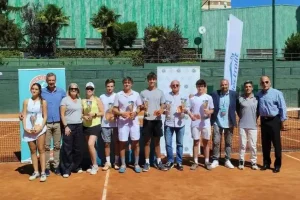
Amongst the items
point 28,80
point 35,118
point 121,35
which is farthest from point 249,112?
point 121,35

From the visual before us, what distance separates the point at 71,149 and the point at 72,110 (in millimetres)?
766

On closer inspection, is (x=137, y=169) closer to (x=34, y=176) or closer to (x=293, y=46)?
(x=34, y=176)

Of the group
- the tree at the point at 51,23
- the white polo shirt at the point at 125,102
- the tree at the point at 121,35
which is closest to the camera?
the white polo shirt at the point at 125,102

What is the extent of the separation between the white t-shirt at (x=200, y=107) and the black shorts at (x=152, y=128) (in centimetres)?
68

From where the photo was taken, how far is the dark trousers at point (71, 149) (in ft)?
25.7

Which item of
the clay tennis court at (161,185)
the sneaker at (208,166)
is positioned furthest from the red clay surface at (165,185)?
the sneaker at (208,166)

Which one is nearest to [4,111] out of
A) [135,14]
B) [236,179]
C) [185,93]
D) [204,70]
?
[204,70]

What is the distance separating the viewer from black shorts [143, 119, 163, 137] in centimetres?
812

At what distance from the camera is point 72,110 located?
304 inches

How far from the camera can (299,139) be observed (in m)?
12.2

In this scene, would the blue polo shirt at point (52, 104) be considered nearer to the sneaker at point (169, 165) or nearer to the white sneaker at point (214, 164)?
the sneaker at point (169, 165)

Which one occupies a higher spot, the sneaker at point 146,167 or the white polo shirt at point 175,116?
the white polo shirt at point 175,116

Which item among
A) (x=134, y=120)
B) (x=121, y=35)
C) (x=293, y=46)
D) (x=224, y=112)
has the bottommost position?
(x=134, y=120)

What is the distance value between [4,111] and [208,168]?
1837 centimetres
